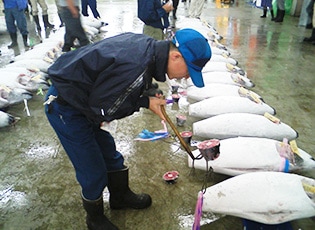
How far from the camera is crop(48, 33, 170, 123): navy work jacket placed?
1.36m

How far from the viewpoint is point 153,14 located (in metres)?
4.21

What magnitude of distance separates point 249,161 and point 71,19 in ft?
11.6

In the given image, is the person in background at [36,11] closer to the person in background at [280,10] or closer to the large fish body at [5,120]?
the large fish body at [5,120]

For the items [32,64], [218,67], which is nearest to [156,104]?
[218,67]

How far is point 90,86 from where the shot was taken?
1431 mm

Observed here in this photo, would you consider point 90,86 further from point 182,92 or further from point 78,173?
point 182,92

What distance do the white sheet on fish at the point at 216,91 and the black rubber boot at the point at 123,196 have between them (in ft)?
5.28

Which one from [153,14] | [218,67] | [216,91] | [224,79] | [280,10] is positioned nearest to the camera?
[216,91]

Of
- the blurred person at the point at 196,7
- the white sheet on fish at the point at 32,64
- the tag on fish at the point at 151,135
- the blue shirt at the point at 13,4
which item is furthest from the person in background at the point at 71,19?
the blurred person at the point at 196,7

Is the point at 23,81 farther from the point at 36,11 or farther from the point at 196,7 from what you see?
the point at 196,7

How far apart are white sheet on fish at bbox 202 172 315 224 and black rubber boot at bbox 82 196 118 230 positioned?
64 centimetres

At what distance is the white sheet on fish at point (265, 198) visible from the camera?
1674 mm

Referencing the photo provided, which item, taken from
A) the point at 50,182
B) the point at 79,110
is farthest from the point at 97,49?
the point at 50,182

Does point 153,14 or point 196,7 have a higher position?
point 153,14
